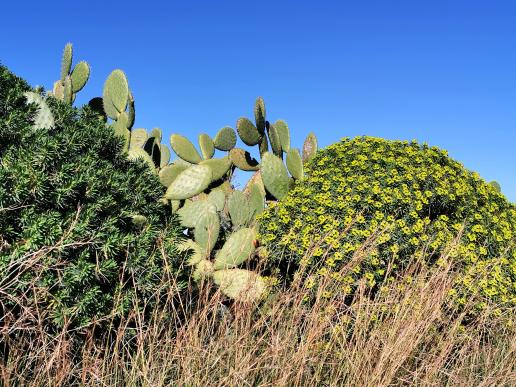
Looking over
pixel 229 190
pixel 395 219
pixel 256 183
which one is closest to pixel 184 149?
pixel 229 190

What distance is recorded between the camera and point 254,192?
215 inches

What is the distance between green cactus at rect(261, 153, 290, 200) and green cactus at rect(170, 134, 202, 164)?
158 centimetres

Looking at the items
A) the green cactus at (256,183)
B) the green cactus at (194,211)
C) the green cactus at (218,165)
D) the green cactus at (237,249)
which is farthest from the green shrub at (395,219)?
the green cactus at (218,165)

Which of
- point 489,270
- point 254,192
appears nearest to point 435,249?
point 489,270

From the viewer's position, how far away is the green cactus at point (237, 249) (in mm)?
4505

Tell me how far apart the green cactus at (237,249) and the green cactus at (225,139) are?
1.77 m

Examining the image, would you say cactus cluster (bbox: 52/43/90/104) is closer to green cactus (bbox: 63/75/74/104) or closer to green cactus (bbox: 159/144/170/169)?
green cactus (bbox: 63/75/74/104)

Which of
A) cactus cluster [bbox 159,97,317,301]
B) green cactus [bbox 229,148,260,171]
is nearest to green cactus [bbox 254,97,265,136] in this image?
cactus cluster [bbox 159,97,317,301]

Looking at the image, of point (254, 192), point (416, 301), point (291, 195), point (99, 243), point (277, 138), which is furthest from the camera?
point (277, 138)

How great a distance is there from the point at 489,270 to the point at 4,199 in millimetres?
3665

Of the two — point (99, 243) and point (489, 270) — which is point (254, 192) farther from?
point (99, 243)

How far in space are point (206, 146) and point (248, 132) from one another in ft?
2.56

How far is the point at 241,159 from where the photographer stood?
6.39m

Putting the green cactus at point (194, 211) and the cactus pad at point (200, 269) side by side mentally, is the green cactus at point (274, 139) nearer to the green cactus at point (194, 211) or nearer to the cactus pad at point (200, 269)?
the green cactus at point (194, 211)
